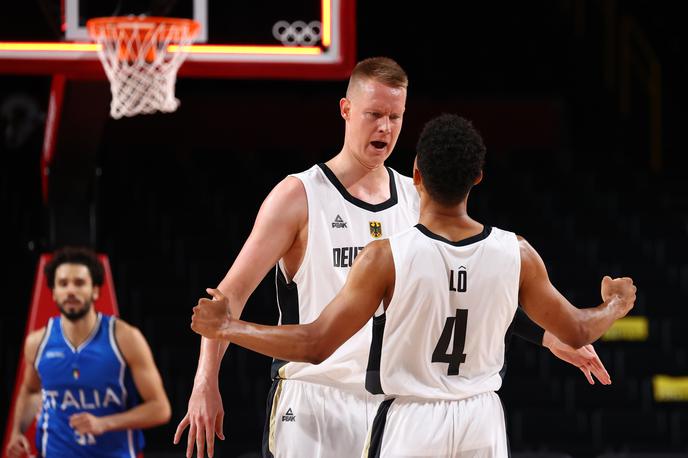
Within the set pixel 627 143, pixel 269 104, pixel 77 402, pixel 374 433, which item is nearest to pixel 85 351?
pixel 77 402

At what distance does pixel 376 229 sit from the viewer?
4.16 m

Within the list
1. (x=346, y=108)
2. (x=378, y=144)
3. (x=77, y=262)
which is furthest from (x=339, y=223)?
(x=77, y=262)

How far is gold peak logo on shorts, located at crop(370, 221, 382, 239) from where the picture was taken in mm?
4148

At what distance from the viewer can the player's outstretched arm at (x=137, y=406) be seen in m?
6.27

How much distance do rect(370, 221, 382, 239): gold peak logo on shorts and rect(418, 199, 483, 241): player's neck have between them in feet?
2.49

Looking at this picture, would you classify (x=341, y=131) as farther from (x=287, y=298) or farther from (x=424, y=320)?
(x=424, y=320)

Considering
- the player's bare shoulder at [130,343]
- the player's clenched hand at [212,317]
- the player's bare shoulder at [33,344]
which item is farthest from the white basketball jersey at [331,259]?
the player's bare shoulder at [33,344]

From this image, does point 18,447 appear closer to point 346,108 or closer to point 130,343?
point 130,343

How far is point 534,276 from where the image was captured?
3.42 m

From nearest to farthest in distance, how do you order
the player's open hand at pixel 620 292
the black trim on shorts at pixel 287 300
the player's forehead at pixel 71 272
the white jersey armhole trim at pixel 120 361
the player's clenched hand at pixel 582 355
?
the player's open hand at pixel 620 292, the player's clenched hand at pixel 582 355, the black trim on shorts at pixel 287 300, the white jersey armhole trim at pixel 120 361, the player's forehead at pixel 71 272

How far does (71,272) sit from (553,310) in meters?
4.00

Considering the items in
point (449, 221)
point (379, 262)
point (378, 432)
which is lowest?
point (378, 432)

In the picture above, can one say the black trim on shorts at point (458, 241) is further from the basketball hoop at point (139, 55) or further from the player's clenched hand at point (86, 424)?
the basketball hoop at point (139, 55)

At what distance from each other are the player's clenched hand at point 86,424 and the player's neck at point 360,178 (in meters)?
2.67
